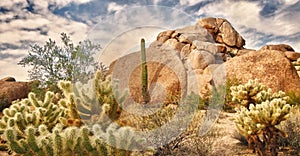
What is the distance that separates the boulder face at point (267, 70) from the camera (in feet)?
42.3

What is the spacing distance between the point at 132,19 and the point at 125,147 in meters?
6.25

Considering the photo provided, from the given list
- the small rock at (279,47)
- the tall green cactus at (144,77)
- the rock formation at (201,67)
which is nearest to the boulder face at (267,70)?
the rock formation at (201,67)

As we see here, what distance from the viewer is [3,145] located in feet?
19.0

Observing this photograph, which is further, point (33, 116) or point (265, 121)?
point (33, 116)

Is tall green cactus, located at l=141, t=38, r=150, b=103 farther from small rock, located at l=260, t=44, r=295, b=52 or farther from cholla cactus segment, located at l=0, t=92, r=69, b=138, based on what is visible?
small rock, located at l=260, t=44, r=295, b=52

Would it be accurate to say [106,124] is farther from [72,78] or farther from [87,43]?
[87,43]

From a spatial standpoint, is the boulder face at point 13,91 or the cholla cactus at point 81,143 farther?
the boulder face at point 13,91

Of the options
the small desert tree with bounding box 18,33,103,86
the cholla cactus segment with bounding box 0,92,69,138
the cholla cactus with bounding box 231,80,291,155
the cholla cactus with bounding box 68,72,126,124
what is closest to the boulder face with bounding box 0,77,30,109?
the small desert tree with bounding box 18,33,103,86

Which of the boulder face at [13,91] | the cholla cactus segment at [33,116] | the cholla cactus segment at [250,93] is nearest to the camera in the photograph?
the cholla cactus segment at [33,116]

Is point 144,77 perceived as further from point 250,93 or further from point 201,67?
point 250,93

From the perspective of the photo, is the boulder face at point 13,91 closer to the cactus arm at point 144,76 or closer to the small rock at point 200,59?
the cactus arm at point 144,76

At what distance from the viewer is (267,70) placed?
13.4m

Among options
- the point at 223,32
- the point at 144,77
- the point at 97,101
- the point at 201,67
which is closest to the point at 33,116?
the point at 97,101

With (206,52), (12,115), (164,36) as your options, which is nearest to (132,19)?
(12,115)
